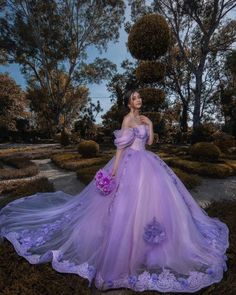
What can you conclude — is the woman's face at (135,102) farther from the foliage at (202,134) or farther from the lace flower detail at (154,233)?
the foliage at (202,134)

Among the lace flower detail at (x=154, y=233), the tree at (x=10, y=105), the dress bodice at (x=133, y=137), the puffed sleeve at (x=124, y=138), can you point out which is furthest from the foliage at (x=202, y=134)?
the tree at (x=10, y=105)

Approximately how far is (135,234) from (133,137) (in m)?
1.36

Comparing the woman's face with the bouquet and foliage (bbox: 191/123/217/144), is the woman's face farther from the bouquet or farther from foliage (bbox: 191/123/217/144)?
foliage (bbox: 191/123/217/144)

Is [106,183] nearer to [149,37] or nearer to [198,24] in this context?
[149,37]

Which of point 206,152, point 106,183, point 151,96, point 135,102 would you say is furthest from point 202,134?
point 106,183

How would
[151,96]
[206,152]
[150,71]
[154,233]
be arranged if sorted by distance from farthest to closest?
[206,152] → [151,96] → [150,71] → [154,233]

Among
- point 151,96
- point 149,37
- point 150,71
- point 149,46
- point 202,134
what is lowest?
point 202,134

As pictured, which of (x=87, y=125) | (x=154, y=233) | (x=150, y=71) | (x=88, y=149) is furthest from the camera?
(x=87, y=125)

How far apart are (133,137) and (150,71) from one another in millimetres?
8361

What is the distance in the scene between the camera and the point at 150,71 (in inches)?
499

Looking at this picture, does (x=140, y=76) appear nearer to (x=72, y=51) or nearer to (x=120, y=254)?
(x=120, y=254)

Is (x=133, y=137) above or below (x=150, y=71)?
below

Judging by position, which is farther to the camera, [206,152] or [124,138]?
[206,152]

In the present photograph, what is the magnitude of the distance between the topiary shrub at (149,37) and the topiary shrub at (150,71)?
32 centimetres
